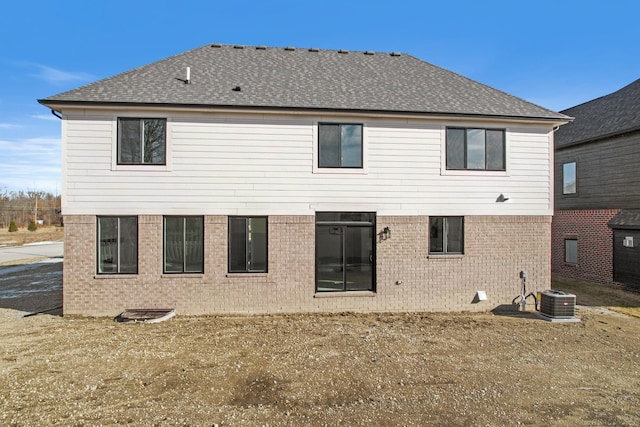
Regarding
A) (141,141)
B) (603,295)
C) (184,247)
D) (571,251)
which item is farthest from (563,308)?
(141,141)

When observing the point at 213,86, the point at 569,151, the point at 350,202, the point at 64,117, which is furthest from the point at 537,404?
the point at 569,151

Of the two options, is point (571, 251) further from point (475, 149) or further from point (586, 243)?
point (475, 149)

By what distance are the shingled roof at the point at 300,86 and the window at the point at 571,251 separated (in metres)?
8.45

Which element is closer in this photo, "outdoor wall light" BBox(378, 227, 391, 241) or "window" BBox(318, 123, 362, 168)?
"window" BBox(318, 123, 362, 168)

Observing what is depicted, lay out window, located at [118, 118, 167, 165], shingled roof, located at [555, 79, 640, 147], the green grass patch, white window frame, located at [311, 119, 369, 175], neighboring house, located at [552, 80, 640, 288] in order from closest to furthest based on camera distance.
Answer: window, located at [118, 118, 167, 165] < white window frame, located at [311, 119, 369, 175] < the green grass patch < neighboring house, located at [552, 80, 640, 288] < shingled roof, located at [555, 79, 640, 147]

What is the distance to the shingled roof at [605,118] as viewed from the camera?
1443 centimetres

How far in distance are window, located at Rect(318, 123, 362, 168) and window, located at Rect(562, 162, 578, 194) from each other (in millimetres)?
12840

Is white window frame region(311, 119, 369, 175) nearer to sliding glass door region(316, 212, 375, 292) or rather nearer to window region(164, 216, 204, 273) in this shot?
sliding glass door region(316, 212, 375, 292)

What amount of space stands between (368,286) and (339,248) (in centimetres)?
147

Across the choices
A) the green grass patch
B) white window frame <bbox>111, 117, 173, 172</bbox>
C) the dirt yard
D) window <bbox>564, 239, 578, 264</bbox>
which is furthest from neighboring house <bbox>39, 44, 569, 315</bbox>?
window <bbox>564, 239, 578, 264</bbox>

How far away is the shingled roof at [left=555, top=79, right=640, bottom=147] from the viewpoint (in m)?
14.4

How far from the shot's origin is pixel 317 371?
240 inches

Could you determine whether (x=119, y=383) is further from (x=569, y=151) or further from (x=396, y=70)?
(x=569, y=151)

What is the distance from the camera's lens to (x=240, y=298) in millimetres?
9562
